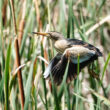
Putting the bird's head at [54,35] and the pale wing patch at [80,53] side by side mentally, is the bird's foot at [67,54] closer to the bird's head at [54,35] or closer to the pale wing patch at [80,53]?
the pale wing patch at [80,53]

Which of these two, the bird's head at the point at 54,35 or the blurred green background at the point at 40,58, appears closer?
the blurred green background at the point at 40,58

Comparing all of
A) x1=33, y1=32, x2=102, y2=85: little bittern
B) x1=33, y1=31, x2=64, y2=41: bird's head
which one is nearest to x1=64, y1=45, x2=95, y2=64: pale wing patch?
x1=33, y1=32, x2=102, y2=85: little bittern

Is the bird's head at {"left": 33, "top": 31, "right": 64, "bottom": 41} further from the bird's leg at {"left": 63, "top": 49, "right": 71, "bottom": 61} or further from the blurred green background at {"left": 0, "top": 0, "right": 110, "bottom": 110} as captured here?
the bird's leg at {"left": 63, "top": 49, "right": 71, "bottom": 61}

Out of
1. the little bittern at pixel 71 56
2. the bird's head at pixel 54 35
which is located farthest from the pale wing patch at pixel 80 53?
the bird's head at pixel 54 35

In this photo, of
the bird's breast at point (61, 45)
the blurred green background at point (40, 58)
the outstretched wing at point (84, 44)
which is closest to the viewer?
the blurred green background at point (40, 58)

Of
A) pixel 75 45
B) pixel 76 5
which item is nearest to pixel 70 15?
pixel 75 45

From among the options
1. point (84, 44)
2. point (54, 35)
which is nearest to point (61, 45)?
point (54, 35)

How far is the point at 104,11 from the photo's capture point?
265 cm

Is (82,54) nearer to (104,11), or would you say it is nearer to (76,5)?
(76,5)

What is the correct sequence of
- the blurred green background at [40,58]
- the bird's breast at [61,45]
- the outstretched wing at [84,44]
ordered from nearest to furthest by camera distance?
1. the blurred green background at [40,58]
2. the outstretched wing at [84,44]
3. the bird's breast at [61,45]

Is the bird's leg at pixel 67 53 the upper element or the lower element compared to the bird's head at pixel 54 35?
lower

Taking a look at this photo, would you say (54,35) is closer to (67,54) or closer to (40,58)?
(67,54)

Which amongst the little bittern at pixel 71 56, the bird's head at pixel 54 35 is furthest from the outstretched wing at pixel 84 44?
the bird's head at pixel 54 35

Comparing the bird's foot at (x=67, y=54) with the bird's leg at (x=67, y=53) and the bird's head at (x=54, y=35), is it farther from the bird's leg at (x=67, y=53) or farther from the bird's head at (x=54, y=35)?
the bird's head at (x=54, y=35)
